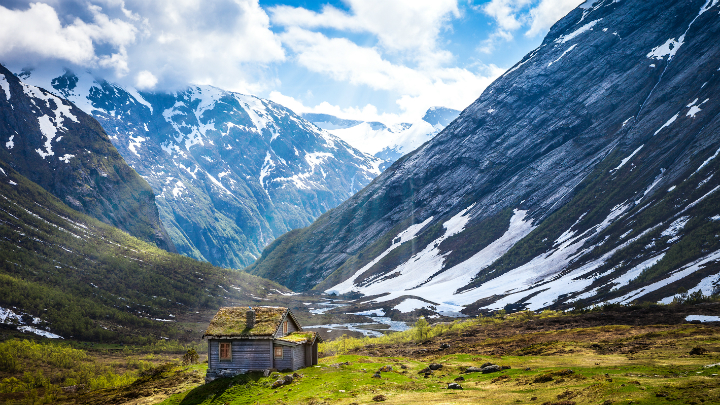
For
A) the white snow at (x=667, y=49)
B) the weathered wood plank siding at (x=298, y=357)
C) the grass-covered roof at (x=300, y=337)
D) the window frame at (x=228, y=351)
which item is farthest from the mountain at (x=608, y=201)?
the window frame at (x=228, y=351)

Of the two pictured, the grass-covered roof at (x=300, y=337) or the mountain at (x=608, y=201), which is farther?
the mountain at (x=608, y=201)

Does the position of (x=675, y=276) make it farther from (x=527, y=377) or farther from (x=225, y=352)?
(x=225, y=352)

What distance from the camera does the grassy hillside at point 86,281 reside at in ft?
404

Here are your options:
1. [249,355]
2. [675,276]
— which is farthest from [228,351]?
[675,276]

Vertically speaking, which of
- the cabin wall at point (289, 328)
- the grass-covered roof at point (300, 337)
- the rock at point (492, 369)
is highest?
the cabin wall at point (289, 328)

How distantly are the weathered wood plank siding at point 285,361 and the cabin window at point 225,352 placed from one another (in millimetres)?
4772

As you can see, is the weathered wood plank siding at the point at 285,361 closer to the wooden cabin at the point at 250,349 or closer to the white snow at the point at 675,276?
the wooden cabin at the point at 250,349

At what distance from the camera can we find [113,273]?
16325 cm

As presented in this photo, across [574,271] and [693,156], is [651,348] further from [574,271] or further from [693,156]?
[693,156]

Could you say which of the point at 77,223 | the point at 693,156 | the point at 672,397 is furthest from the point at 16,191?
the point at 693,156

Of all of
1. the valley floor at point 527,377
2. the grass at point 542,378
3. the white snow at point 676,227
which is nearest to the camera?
the grass at point 542,378

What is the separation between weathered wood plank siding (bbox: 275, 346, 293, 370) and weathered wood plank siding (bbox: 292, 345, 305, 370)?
411 mm

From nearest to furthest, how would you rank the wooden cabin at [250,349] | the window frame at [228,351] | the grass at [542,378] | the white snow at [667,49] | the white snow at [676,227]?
the grass at [542,378]
the wooden cabin at [250,349]
the window frame at [228,351]
the white snow at [676,227]
the white snow at [667,49]

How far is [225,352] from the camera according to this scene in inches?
1636
